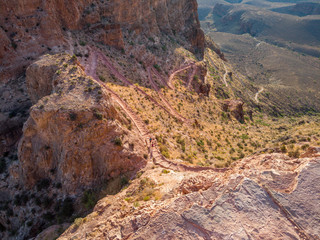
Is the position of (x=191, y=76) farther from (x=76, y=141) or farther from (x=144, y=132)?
(x=76, y=141)

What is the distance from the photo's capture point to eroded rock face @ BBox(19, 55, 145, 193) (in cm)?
1585

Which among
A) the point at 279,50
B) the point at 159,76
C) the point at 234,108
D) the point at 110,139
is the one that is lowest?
the point at 234,108

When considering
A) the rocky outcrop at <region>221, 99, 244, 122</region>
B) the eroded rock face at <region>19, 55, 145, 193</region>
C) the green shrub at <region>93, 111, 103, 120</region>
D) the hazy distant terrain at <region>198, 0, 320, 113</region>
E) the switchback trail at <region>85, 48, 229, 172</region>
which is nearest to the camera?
the eroded rock face at <region>19, 55, 145, 193</region>

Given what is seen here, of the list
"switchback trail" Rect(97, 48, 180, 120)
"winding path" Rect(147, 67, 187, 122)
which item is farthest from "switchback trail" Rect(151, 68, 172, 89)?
"switchback trail" Rect(97, 48, 180, 120)

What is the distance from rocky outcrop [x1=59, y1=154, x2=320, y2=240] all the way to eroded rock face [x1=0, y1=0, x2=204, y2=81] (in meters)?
26.6

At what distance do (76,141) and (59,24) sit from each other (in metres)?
22.1

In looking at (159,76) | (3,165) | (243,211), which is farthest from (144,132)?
(159,76)

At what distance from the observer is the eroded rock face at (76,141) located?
52.0 ft

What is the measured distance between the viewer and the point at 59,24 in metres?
29.0

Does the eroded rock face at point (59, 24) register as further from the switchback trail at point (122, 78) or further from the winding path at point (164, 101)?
the winding path at point (164, 101)

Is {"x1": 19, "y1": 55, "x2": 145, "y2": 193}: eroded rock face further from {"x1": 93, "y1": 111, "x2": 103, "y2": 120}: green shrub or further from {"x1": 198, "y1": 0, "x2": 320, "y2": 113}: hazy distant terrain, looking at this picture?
{"x1": 198, "y1": 0, "x2": 320, "y2": 113}: hazy distant terrain

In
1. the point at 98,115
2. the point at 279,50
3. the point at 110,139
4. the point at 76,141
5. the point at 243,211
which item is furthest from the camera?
the point at 279,50

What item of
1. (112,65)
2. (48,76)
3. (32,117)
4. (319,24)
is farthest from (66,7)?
(319,24)

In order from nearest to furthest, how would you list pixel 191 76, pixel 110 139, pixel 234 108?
pixel 110 139 → pixel 191 76 → pixel 234 108
